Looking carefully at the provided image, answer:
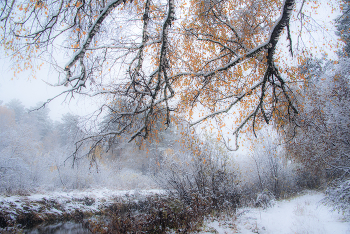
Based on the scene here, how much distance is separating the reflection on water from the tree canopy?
4.41 m

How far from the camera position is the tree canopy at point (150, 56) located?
108 inches

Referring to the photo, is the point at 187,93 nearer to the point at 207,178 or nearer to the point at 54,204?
the point at 207,178

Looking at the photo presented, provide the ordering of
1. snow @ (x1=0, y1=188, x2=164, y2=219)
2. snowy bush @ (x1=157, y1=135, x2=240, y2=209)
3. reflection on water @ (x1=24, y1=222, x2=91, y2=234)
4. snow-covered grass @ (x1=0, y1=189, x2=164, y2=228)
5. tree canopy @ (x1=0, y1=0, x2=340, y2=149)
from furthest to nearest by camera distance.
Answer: snowy bush @ (x1=157, y1=135, x2=240, y2=209) → snow @ (x1=0, y1=188, x2=164, y2=219) → snow-covered grass @ (x1=0, y1=189, x2=164, y2=228) → reflection on water @ (x1=24, y1=222, x2=91, y2=234) → tree canopy @ (x1=0, y1=0, x2=340, y2=149)

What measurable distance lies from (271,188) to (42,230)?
11997 mm

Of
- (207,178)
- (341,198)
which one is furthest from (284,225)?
(207,178)

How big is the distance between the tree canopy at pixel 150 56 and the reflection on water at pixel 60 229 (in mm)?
4406

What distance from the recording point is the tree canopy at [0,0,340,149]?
2.75 metres

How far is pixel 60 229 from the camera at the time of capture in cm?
582

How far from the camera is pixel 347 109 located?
5.91 metres

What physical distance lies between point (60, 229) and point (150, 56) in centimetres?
647

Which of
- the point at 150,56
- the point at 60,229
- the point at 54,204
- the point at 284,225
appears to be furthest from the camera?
the point at 54,204

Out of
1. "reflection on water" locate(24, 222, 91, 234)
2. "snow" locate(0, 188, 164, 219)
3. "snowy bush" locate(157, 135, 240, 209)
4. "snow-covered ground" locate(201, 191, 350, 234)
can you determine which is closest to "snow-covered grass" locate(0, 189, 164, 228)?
"snow" locate(0, 188, 164, 219)

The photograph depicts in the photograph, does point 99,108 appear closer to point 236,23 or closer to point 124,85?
point 124,85

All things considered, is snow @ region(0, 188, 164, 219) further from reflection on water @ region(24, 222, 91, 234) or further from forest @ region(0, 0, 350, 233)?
reflection on water @ region(24, 222, 91, 234)
